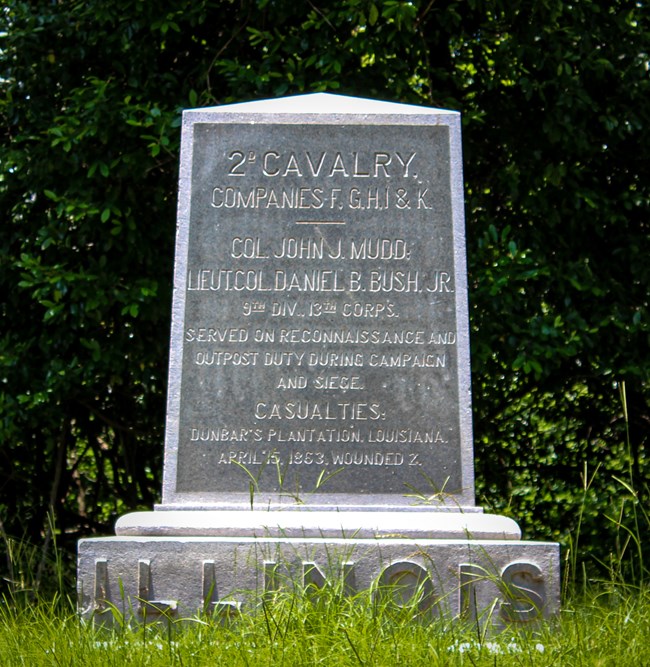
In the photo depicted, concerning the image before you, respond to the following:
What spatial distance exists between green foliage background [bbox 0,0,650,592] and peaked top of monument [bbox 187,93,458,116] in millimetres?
1128

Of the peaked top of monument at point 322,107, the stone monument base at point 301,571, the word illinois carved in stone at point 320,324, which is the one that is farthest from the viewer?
the peaked top of monument at point 322,107

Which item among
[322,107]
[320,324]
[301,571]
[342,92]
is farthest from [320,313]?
[342,92]

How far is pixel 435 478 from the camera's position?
13.9 feet

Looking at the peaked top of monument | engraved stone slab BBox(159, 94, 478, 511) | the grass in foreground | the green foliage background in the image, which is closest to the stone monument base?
the grass in foreground

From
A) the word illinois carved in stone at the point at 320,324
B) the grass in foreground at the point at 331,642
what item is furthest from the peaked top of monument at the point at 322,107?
the grass in foreground at the point at 331,642

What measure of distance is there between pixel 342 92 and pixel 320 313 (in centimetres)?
209

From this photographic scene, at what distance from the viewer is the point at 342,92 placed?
238 inches

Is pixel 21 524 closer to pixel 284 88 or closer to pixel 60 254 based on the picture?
pixel 60 254

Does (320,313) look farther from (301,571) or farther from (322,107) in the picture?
(301,571)

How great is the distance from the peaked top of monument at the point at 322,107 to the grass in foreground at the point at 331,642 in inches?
79.5

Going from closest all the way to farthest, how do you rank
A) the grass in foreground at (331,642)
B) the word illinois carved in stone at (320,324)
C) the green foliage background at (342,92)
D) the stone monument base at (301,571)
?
the grass in foreground at (331,642), the stone monument base at (301,571), the word illinois carved in stone at (320,324), the green foliage background at (342,92)

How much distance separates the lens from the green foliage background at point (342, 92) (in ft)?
19.5

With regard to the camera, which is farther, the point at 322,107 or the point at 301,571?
the point at 322,107

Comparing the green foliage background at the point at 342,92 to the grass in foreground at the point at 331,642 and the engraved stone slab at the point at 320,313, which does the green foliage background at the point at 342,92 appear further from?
the grass in foreground at the point at 331,642
